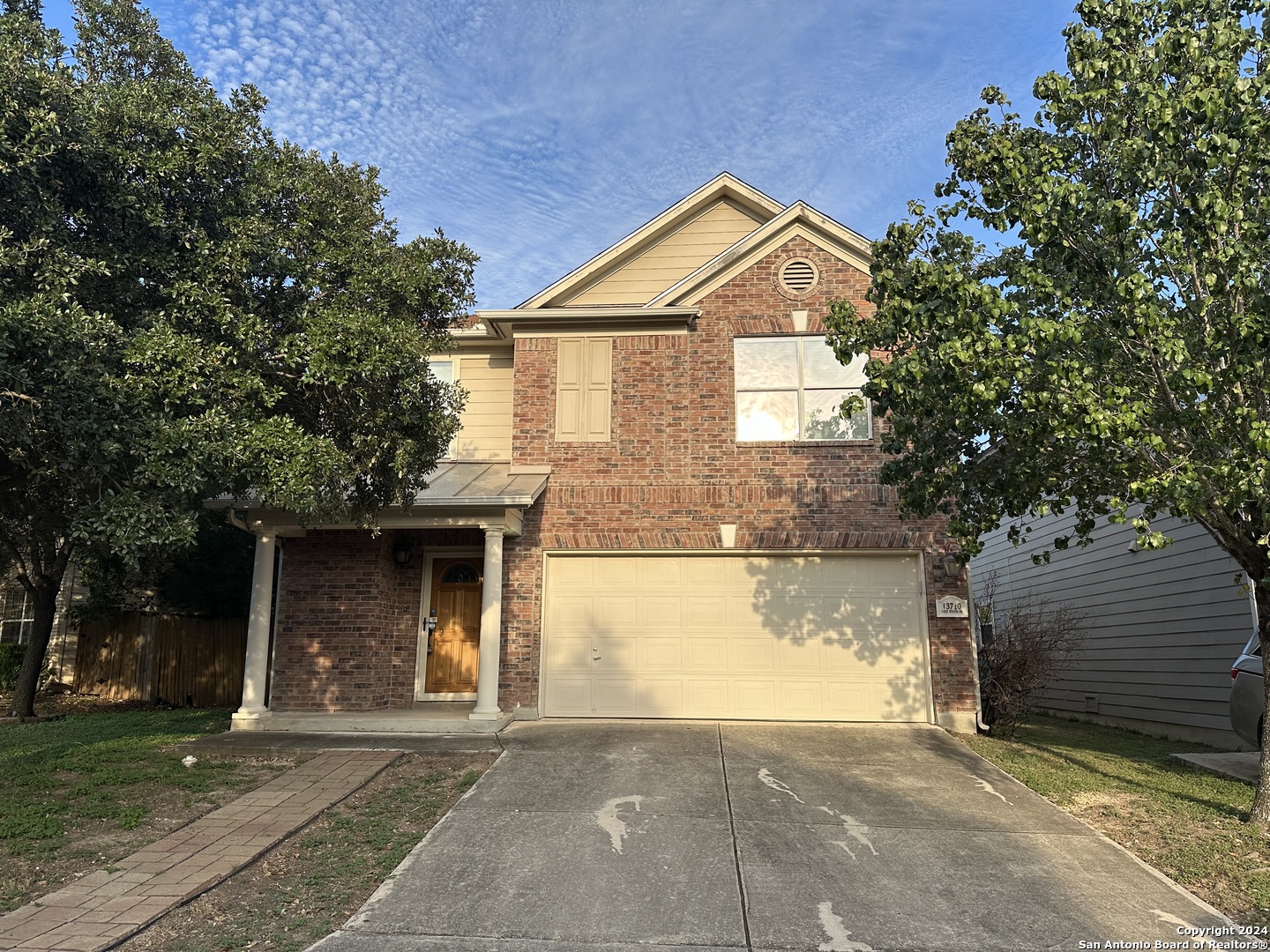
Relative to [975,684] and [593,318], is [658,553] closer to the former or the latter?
[593,318]

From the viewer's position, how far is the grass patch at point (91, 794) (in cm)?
564

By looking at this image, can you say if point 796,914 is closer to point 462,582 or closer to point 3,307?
point 3,307

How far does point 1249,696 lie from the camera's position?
28.3 ft

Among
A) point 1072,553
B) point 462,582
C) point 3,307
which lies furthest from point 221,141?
point 1072,553

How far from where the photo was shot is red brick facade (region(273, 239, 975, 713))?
10617 millimetres

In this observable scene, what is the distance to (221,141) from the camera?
7.17 metres

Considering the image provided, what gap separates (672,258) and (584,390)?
2.98 metres

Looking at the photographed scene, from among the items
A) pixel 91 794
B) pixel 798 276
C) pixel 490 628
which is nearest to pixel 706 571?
pixel 490 628

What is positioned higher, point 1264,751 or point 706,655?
point 706,655

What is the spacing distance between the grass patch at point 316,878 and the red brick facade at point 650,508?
3310 millimetres

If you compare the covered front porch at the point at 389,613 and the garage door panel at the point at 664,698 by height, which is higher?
the covered front porch at the point at 389,613

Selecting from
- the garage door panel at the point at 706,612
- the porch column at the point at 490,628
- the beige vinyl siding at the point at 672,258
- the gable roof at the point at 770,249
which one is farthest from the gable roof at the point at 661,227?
the garage door panel at the point at 706,612

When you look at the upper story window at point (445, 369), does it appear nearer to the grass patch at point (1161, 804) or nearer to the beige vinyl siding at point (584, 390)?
the beige vinyl siding at point (584, 390)

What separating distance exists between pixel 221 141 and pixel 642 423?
593 centimetres
